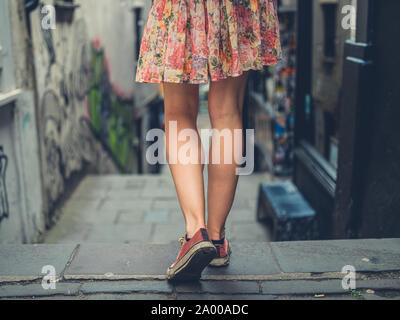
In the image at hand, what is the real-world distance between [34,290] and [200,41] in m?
1.15

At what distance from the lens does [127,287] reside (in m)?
1.99

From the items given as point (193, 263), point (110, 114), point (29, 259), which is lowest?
point (110, 114)

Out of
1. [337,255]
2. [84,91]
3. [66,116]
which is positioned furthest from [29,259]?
[84,91]

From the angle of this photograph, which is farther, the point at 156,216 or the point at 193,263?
the point at 156,216

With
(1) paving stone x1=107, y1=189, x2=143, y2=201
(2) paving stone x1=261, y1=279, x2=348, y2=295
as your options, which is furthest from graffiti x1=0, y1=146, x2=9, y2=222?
(1) paving stone x1=107, y1=189, x2=143, y2=201

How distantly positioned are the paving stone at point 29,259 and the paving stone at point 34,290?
6cm

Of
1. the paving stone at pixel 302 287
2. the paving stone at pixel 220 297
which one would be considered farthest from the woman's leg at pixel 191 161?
the paving stone at pixel 302 287

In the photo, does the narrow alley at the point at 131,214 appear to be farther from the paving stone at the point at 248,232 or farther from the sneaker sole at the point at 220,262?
the sneaker sole at the point at 220,262

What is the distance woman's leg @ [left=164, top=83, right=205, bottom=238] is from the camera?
6.42 feet

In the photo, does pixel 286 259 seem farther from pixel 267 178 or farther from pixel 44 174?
pixel 267 178

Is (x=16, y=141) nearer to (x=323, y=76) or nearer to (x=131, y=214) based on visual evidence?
(x=131, y=214)

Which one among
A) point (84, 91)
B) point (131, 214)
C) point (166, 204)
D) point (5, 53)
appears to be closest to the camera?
point (5, 53)

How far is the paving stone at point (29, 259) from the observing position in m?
2.09
